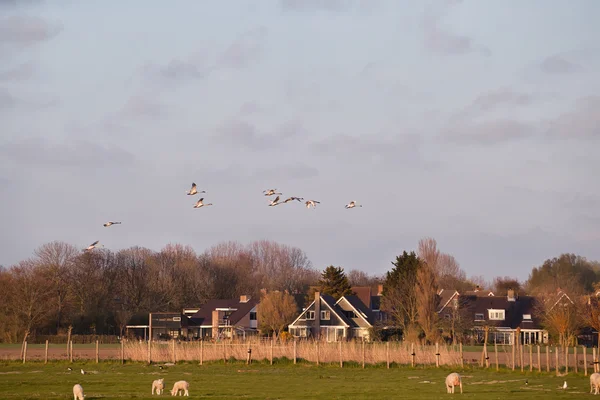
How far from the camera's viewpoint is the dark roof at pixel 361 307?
106m

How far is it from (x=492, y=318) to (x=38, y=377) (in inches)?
3069

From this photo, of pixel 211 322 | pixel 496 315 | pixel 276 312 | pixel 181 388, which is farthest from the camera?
pixel 211 322

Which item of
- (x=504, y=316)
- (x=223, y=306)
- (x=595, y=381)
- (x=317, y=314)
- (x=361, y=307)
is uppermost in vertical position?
(x=223, y=306)

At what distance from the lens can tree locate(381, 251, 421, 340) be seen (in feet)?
276

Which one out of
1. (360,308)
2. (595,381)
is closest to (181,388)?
(595,381)

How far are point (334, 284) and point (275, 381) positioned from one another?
75520mm

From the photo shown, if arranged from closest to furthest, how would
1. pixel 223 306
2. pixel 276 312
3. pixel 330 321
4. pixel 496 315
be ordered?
pixel 330 321, pixel 276 312, pixel 496 315, pixel 223 306

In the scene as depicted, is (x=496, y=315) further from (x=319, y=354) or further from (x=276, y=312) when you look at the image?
(x=319, y=354)

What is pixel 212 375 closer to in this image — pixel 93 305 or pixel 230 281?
pixel 93 305

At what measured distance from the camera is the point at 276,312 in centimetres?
10281

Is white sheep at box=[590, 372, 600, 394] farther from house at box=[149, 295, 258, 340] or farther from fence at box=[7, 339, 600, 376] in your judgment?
house at box=[149, 295, 258, 340]

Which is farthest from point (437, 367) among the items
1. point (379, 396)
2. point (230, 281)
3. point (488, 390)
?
point (230, 281)

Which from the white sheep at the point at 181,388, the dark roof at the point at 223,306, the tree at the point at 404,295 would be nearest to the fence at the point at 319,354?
the white sheep at the point at 181,388

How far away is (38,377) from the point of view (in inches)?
1662
